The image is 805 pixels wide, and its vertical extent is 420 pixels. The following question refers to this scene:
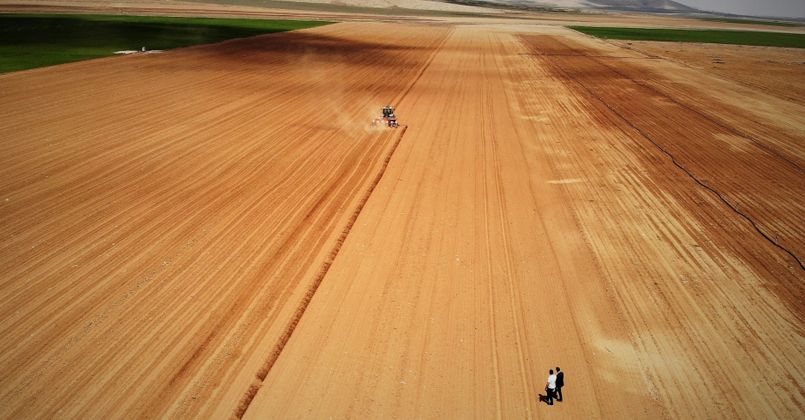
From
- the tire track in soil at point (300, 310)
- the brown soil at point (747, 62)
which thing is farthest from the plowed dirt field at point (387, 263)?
the brown soil at point (747, 62)

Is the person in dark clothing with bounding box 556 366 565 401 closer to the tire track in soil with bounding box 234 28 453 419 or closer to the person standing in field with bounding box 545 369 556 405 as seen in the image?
the person standing in field with bounding box 545 369 556 405

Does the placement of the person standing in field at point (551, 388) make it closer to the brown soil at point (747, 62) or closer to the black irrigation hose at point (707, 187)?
the black irrigation hose at point (707, 187)

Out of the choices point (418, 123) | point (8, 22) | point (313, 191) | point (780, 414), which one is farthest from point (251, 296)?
point (8, 22)

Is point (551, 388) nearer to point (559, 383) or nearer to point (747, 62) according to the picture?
point (559, 383)

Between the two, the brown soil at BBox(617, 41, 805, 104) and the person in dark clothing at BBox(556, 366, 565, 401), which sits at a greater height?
the brown soil at BBox(617, 41, 805, 104)

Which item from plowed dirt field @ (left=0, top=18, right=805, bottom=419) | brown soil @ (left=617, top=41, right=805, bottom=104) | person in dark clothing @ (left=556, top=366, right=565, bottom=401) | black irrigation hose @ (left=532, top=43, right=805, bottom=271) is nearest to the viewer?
person in dark clothing @ (left=556, top=366, right=565, bottom=401)

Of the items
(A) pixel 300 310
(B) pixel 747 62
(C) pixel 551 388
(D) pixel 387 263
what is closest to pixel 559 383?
(C) pixel 551 388

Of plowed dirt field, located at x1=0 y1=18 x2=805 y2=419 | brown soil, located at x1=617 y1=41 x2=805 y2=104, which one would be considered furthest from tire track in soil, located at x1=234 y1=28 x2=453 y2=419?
brown soil, located at x1=617 y1=41 x2=805 y2=104

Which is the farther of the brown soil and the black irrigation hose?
the brown soil

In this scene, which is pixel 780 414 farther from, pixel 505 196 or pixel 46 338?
pixel 46 338
